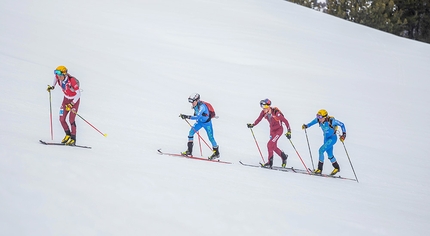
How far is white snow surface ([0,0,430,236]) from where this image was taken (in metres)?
6.68

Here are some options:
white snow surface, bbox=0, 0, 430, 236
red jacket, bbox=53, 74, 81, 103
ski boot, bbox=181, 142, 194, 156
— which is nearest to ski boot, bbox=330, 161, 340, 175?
white snow surface, bbox=0, 0, 430, 236

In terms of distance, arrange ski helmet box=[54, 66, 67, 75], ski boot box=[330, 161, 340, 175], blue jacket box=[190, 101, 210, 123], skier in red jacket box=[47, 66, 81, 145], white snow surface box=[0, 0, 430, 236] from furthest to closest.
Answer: ski boot box=[330, 161, 340, 175] < blue jacket box=[190, 101, 210, 123] < skier in red jacket box=[47, 66, 81, 145] < ski helmet box=[54, 66, 67, 75] < white snow surface box=[0, 0, 430, 236]

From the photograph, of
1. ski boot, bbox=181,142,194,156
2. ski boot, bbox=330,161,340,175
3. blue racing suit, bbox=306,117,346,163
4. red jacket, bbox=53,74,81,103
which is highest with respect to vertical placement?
red jacket, bbox=53,74,81,103

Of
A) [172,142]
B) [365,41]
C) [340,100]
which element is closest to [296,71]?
[340,100]

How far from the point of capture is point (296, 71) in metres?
21.2

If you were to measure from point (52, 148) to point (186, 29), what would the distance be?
670 inches

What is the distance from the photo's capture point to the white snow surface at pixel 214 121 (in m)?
6.68

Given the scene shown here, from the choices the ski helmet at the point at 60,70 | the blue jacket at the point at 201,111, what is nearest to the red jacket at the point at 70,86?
the ski helmet at the point at 60,70

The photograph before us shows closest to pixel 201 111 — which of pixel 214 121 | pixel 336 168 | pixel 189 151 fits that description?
pixel 189 151

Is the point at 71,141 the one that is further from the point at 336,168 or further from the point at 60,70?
the point at 336,168

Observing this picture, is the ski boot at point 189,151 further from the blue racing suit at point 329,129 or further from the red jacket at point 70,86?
the blue racing suit at point 329,129

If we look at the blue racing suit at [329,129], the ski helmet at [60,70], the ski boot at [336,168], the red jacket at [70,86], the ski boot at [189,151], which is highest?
the ski helmet at [60,70]

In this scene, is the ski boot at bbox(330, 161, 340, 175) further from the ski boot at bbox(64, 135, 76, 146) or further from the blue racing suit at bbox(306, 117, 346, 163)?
the ski boot at bbox(64, 135, 76, 146)

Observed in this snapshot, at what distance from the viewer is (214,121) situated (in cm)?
1441
